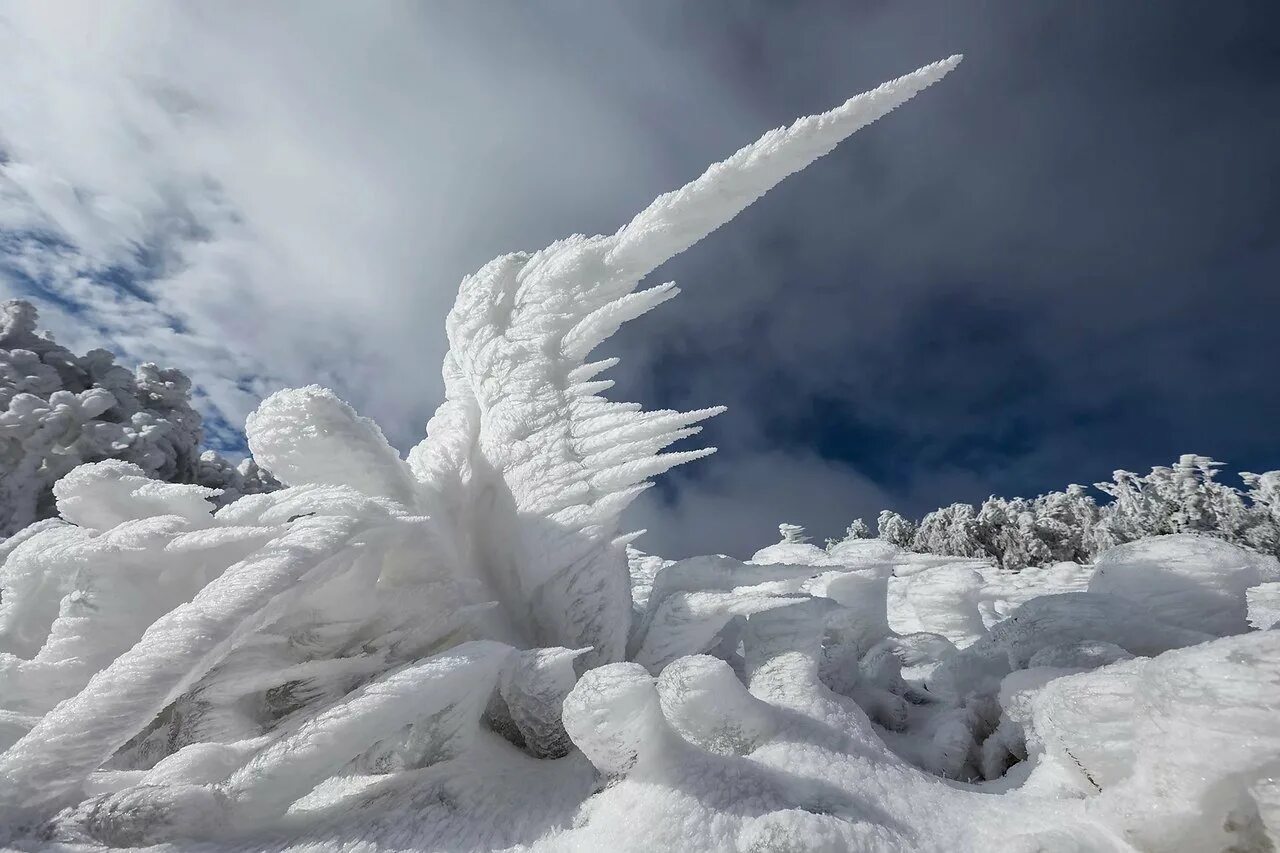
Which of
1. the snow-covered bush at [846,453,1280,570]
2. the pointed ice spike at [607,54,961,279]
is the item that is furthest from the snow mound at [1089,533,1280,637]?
the snow-covered bush at [846,453,1280,570]

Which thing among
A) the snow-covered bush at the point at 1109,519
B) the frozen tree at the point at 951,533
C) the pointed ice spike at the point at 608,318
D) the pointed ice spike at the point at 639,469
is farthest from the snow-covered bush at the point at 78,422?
the frozen tree at the point at 951,533

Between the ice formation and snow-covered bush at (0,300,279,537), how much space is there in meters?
23.3

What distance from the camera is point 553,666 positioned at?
176 centimetres

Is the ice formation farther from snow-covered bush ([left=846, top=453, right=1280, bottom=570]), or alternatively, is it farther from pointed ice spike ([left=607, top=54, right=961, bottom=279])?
snow-covered bush ([left=846, top=453, right=1280, bottom=570])

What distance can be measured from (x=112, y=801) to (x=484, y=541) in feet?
4.35

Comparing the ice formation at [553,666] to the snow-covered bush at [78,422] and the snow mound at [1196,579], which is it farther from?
the snow-covered bush at [78,422]

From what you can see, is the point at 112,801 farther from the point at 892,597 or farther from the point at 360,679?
the point at 892,597

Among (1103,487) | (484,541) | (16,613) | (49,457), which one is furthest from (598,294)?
(1103,487)

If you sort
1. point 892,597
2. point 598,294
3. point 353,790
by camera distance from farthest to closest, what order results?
1. point 892,597
2. point 598,294
3. point 353,790

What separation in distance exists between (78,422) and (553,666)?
97.4 ft

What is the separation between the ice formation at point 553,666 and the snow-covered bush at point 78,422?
76.4 ft

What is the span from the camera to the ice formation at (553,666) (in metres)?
1.33

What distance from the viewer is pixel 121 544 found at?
6.09 ft

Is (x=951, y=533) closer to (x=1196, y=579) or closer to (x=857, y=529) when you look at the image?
(x=857, y=529)
